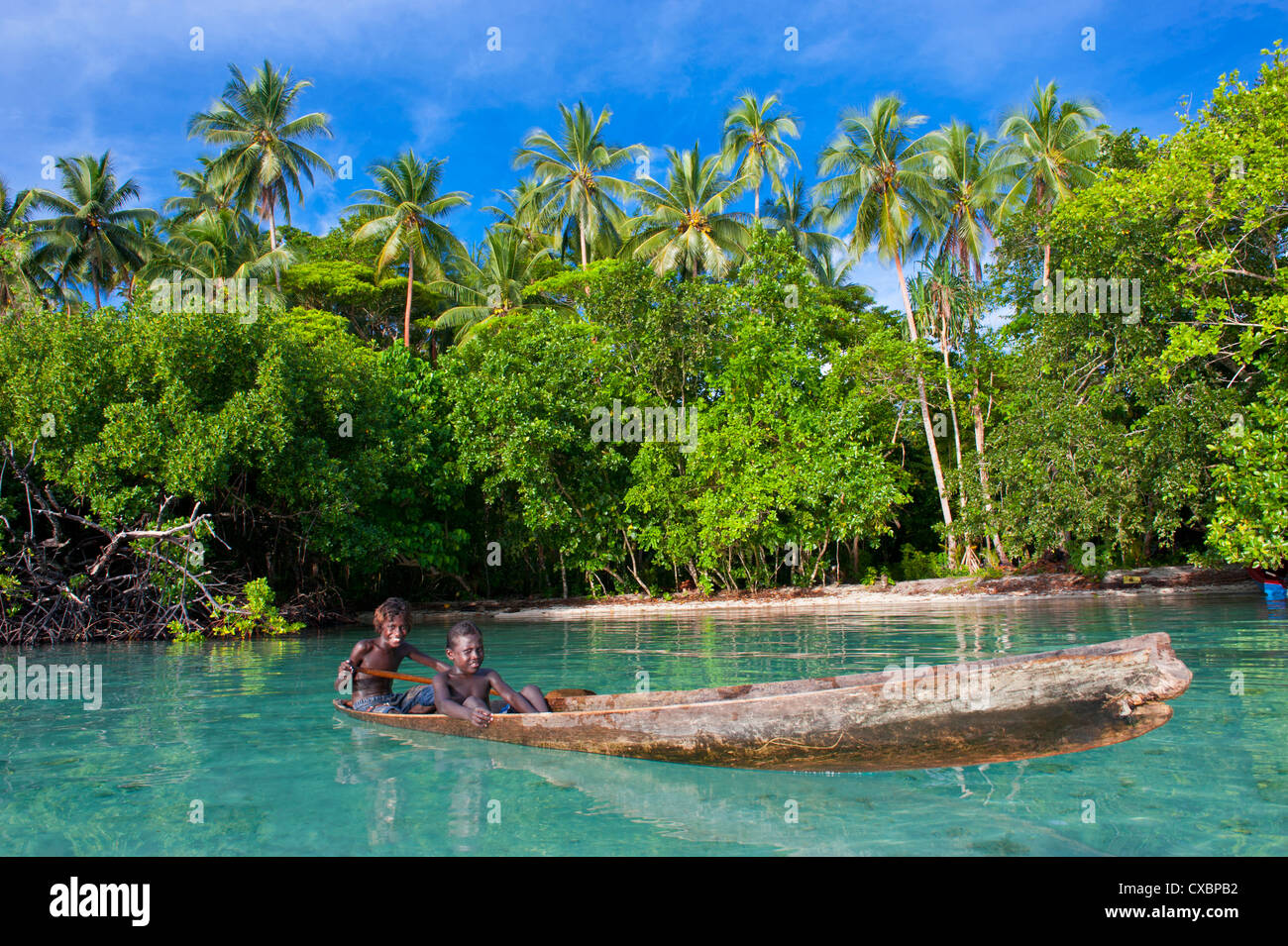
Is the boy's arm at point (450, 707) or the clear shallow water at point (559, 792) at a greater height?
the boy's arm at point (450, 707)

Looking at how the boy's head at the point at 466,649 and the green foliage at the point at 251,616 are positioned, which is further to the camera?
the green foliage at the point at 251,616

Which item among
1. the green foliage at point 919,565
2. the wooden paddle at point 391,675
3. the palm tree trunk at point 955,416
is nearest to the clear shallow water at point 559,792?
the wooden paddle at point 391,675

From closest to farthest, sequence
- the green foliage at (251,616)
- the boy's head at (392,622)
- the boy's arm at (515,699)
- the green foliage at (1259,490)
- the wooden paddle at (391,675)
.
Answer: the boy's arm at (515,699), the wooden paddle at (391,675), the boy's head at (392,622), the green foliage at (1259,490), the green foliage at (251,616)

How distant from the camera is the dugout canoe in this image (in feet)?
12.8

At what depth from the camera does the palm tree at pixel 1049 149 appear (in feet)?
69.4

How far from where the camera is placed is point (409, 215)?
2722 cm

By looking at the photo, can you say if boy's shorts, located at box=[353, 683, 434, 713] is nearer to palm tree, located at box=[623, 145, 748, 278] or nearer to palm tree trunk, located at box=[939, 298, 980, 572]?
palm tree trunk, located at box=[939, 298, 980, 572]

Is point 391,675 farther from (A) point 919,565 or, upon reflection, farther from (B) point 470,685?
(A) point 919,565

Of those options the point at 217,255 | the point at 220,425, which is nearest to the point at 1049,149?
the point at 220,425

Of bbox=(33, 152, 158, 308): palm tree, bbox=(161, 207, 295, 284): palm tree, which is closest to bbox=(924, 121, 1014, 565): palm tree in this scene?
bbox=(161, 207, 295, 284): palm tree

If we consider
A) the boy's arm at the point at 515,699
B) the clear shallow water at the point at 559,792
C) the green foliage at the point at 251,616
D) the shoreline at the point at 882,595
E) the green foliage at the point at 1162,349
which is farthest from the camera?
the shoreline at the point at 882,595

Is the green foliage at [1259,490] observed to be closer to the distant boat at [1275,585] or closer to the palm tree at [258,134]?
the distant boat at [1275,585]

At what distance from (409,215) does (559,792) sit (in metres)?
26.3
